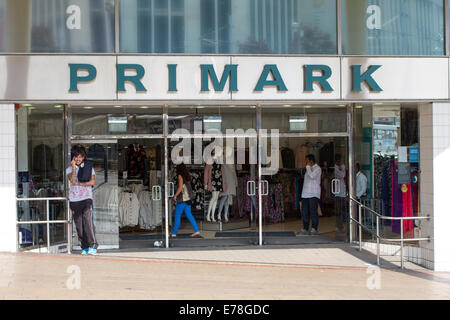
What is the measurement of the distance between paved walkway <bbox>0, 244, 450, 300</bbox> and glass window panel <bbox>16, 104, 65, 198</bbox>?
1551 millimetres

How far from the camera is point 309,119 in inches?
487

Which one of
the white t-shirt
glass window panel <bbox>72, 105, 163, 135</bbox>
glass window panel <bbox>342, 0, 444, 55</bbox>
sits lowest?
the white t-shirt

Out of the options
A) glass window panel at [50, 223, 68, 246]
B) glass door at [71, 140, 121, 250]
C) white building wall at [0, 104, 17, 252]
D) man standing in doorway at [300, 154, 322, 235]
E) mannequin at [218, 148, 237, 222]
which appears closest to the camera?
white building wall at [0, 104, 17, 252]

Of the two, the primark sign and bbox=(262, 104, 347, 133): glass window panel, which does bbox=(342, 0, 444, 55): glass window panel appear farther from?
bbox=(262, 104, 347, 133): glass window panel

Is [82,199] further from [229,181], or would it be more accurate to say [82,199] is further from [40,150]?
[229,181]

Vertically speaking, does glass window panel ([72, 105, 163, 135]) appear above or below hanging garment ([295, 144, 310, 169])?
above

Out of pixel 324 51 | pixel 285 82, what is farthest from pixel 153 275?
pixel 324 51

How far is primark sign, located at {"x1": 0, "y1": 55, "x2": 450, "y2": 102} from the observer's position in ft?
35.8

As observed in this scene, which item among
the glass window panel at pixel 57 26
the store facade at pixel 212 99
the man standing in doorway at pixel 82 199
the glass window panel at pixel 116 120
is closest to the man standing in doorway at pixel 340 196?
the store facade at pixel 212 99

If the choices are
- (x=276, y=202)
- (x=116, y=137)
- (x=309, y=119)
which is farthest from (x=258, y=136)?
(x=116, y=137)

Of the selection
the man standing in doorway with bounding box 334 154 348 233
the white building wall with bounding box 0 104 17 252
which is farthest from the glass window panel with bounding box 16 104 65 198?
the man standing in doorway with bounding box 334 154 348 233

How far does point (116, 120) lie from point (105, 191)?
143 cm

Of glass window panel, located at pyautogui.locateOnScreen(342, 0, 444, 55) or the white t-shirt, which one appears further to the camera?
glass window panel, located at pyautogui.locateOnScreen(342, 0, 444, 55)

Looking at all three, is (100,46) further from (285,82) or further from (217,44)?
(285,82)
